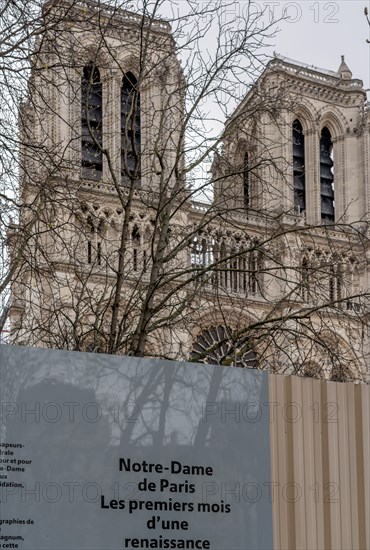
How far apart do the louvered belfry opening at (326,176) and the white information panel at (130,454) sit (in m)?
35.7

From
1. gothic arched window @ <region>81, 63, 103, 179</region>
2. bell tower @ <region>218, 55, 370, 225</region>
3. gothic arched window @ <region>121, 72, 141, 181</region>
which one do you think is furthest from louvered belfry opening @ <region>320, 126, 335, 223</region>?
gothic arched window @ <region>121, 72, 141, 181</region>

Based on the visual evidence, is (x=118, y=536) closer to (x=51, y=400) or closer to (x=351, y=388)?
(x=51, y=400)

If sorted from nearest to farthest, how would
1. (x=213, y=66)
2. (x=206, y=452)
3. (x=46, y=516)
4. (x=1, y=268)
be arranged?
(x=46, y=516) → (x=206, y=452) → (x=1, y=268) → (x=213, y=66)

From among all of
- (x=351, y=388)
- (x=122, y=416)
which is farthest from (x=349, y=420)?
(x=122, y=416)

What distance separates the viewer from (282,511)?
22.6ft

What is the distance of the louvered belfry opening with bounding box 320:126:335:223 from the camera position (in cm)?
4275

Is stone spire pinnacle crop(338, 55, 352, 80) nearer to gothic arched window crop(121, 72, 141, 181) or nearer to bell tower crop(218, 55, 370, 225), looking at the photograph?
bell tower crop(218, 55, 370, 225)

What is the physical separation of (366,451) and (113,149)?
2841 cm

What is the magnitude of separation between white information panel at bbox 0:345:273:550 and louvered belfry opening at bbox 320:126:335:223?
35674mm

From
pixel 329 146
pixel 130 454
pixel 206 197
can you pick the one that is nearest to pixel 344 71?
pixel 329 146

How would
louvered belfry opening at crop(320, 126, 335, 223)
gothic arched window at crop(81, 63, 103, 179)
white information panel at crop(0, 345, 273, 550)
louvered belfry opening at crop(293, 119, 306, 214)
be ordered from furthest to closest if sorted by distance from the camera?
1. louvered belfry opening at crop(320, 126, 335, 223)
2. louvered belfry opening at crop(293, 119, 306, 214)
3. gothic arched window at crop(81, 63, 103, 179)
4. white information panel at crop(0, 345, 273, 550)

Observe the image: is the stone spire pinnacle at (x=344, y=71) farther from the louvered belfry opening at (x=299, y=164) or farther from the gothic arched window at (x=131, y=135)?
the gothic arched window at (x=131, y=135)

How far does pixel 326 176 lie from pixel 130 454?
123ft

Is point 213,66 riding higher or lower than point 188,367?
higher
